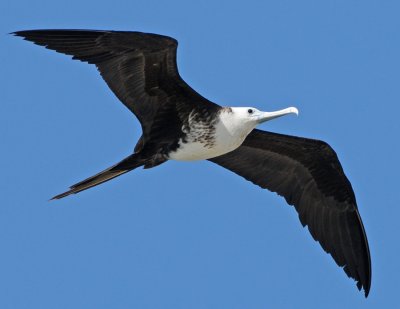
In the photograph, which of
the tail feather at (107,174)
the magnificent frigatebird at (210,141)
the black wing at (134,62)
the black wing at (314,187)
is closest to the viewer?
the black wing at (134,62)

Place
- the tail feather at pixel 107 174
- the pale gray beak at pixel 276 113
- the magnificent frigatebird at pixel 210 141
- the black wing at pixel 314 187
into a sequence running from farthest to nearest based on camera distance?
the black wing at pixel 314 187, the tail feather at pixel 107 174, the pale gray beak at pixel 276 113, the magnificent frigatebird at pixel 210 141

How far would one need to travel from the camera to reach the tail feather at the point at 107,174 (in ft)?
23.5

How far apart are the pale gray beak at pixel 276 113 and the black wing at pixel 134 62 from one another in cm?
37

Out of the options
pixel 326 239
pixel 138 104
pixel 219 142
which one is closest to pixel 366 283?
pixel 326 239

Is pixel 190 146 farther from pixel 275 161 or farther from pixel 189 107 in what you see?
pixel 275 161

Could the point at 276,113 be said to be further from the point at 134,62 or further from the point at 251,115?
the point at 134,62

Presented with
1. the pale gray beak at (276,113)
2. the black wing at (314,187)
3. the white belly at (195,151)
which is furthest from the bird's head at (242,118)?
the black wing at (314,187)

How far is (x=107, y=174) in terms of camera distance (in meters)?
7.20

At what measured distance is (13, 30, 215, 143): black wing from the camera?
22.4 feet

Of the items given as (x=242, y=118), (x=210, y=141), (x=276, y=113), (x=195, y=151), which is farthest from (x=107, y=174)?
(x=276, y=113)

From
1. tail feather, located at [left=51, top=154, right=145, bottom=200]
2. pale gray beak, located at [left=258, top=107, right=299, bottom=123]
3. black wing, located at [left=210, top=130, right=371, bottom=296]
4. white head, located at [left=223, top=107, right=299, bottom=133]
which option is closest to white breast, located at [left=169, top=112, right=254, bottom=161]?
white head, located at [left=223, top=107, right=299, bottom=133]

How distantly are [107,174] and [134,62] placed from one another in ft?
2.51

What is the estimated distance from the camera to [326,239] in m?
8.04

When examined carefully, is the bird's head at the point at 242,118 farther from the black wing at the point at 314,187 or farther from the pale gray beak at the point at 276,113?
the black wing at the point at 314,187
